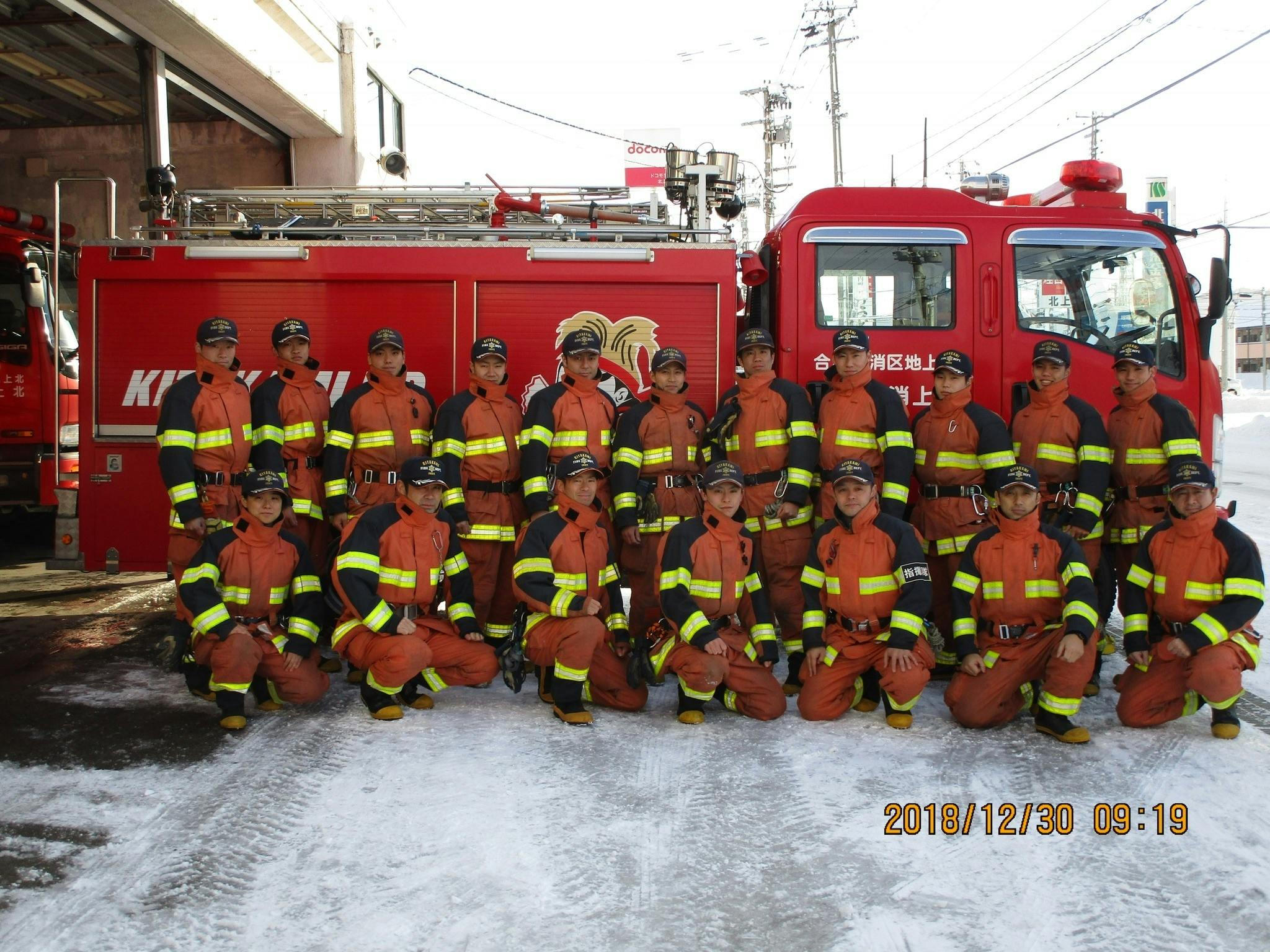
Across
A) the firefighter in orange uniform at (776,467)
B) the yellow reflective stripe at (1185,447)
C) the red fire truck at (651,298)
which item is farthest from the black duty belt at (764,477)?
the yellow reflective stripe at (1185,447)

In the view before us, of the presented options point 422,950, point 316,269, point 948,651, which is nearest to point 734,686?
point 948,651

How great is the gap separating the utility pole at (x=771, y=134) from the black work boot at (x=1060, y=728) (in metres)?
35.8

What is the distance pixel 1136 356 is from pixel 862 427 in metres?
1.40

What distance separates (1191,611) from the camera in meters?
4.23

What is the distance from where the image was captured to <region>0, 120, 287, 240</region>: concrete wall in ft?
40.7

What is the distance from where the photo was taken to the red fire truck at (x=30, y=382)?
7.89m

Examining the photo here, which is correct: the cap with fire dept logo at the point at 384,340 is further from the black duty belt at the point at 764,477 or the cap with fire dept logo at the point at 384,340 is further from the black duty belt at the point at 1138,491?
the black duty belt at the point at 1138,491

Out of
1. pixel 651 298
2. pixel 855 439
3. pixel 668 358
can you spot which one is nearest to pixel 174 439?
pixel 668 358

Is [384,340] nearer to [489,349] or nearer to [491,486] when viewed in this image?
[489,349]

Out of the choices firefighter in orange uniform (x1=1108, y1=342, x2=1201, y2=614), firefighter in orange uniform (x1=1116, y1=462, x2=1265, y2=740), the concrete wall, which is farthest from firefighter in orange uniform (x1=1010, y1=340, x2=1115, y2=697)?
the concrete wall

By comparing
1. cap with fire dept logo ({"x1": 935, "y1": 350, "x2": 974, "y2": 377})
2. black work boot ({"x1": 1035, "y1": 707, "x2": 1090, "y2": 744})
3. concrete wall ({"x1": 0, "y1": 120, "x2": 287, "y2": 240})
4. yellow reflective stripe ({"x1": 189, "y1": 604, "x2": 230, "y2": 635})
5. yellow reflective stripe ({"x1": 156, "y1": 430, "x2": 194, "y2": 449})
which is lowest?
black work boot ({"x1": 1035, "y1": 707, "x2": 1090, "y2": 744})

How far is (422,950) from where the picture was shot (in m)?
2.63

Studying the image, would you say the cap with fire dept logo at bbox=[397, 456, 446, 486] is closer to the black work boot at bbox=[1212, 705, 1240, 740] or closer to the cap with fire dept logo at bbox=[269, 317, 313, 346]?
the cap with fire dept logo at bbox=[269, 317, 313, 346]

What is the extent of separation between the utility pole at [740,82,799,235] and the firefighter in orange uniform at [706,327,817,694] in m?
34.8
